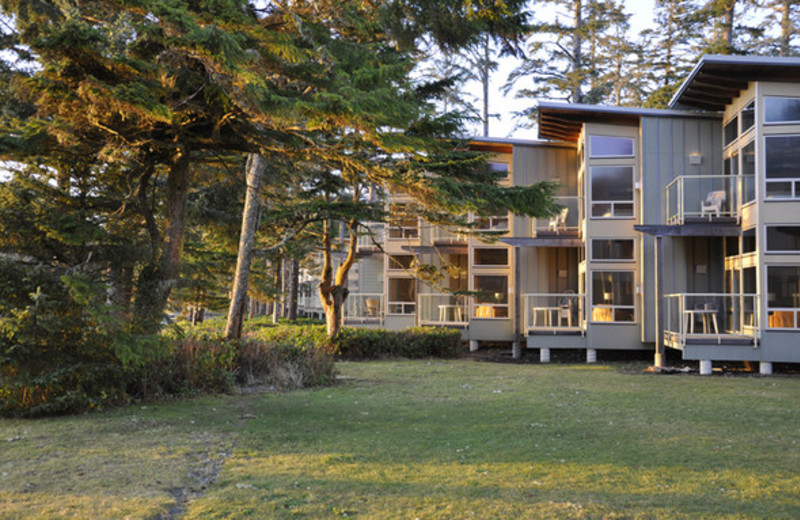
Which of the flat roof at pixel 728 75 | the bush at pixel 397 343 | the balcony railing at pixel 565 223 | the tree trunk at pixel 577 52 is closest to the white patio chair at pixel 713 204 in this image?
the flat roof at pixel 728 75

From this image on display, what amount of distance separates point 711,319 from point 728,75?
622cm

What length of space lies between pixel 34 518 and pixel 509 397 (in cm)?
850

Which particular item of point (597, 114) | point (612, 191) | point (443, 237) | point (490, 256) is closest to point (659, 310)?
point (612, 191)

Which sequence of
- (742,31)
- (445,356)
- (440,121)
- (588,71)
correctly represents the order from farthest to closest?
(588,71)
(742,31)
(445,356)
(440,121)

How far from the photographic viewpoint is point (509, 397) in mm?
12062

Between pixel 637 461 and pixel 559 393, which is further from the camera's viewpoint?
pixel 559 393

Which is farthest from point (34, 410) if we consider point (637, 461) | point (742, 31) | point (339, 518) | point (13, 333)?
point (742, 31)

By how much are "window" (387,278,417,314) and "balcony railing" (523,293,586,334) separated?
5.10 meters

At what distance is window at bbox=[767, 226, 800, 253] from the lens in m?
Answer: 16.4

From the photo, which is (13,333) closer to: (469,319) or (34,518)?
→ (34,518)

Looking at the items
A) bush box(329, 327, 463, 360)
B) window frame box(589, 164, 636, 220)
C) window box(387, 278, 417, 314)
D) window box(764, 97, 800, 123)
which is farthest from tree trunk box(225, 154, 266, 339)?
window box(764, 97, 800, 123)

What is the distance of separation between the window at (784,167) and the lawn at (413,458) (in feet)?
21.7

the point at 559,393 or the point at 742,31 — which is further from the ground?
the point at 742,31

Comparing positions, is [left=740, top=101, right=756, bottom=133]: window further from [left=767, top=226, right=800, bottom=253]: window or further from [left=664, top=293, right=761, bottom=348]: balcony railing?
[left=664, top=293, right=761, bottom=348]: balcony railing
